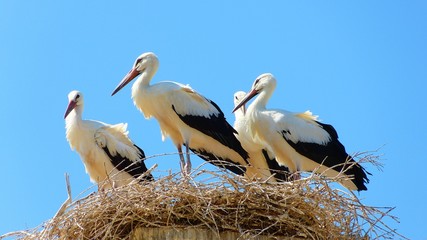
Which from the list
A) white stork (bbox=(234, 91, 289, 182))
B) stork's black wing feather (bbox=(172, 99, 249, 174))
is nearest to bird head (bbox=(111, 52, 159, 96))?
stork's black wing feather (bbox=(172, 99, 249, 174))

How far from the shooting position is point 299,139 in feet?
40.0

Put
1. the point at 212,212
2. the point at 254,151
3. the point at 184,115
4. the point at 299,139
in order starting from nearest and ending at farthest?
the point at 212,212, the point at 184,115, the point at 299,139, the point at 254,151

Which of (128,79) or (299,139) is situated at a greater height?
(128,79)

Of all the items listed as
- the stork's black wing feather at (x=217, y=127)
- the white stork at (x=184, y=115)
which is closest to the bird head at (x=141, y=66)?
the white stork at (x=184, y=115)

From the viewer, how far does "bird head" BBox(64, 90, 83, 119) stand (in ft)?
41.7

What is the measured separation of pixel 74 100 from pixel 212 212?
A: 5282mm

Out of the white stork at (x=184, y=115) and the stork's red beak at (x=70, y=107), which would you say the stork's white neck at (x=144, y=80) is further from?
the stork's red beak at (x=70, y=107)

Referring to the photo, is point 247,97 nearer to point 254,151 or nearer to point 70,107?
point 254,151

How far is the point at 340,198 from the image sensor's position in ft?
27.5

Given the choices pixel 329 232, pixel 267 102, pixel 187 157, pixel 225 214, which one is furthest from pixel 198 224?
pixel 267 102

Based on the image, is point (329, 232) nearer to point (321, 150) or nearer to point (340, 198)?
point (340, 198)

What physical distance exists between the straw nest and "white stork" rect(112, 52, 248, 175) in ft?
12.1

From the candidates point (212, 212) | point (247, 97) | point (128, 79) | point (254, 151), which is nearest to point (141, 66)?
point (128, 79)

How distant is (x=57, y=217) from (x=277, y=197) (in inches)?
60.7
